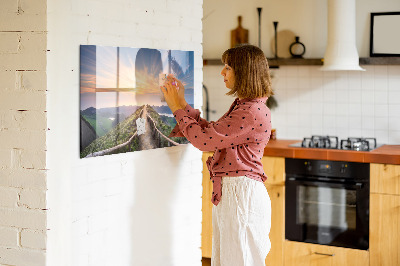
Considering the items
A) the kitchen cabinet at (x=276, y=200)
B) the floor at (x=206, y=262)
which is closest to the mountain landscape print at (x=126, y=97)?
the kitchen cabinet at (x=276, y=200)

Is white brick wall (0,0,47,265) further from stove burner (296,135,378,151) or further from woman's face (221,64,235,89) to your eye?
stove burner (296,135,378,151)

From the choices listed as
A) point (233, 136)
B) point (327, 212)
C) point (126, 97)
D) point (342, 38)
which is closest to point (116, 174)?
point (126, 97)

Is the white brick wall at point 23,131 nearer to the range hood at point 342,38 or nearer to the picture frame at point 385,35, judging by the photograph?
the range hood at point 342,38

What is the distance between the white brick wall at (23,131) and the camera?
2332mm

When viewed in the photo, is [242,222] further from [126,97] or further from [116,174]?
[126,97]

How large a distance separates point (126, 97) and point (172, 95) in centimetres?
25

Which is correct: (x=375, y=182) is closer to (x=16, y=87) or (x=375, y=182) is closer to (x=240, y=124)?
(x=240, y=124)

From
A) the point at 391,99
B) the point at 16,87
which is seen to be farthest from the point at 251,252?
the point at 391,99

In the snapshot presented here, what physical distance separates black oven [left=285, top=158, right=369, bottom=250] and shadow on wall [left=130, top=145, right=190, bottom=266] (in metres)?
1.44

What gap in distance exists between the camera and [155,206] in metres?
3.00

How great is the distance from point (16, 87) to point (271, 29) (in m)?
3.09

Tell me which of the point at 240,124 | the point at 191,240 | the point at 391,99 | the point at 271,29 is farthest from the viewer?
the point at 271,29

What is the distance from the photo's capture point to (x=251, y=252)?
2.84 m

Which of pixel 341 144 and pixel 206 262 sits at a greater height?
pixel 341 144
